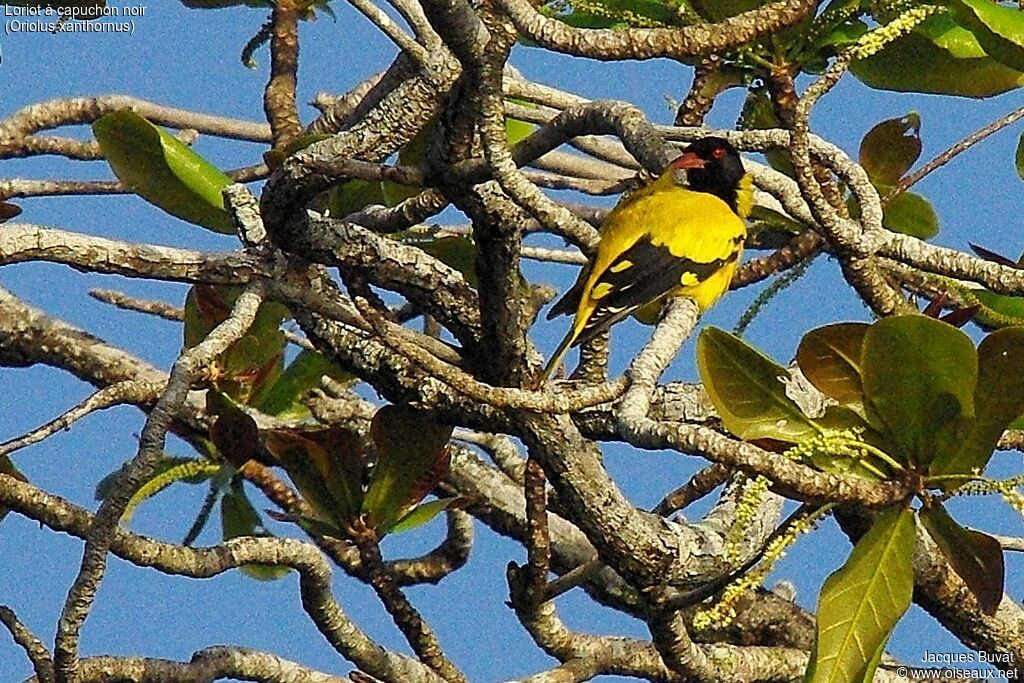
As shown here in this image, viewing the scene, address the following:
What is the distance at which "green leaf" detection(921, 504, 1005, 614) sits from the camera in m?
2.40

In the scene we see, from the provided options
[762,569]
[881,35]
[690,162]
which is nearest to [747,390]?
[762,569]

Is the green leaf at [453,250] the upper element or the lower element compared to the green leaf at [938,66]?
lower

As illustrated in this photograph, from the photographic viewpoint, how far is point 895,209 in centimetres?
354

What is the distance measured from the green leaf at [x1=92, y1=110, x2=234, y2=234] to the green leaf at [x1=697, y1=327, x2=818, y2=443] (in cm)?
112

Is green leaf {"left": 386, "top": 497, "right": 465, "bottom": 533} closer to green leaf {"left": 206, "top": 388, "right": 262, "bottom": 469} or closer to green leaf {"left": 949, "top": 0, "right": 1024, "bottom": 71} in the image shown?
green leaf {"left": 206, "top": 388, "right": 262, "bottom": 469}

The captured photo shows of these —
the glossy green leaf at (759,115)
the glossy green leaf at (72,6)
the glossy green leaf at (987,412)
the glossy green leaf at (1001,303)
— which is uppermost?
the glossy green leaf at (72,6)

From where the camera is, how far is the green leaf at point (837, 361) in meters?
2.51

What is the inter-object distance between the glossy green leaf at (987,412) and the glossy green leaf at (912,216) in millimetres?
1215

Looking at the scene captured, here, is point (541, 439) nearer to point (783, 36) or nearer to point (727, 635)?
point (783, 36)

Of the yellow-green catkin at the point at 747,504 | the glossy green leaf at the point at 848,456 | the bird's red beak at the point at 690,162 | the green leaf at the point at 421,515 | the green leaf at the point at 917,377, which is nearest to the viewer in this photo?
the yellow-green catkin at the point at 747,504

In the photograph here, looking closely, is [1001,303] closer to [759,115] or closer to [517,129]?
[759,115]

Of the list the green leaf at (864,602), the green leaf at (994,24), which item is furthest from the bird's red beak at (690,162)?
the green leaf at (864,602)

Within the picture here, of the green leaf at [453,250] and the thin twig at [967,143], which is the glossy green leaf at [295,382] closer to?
the green leaf at [453,250]

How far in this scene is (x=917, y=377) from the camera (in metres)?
2.34
